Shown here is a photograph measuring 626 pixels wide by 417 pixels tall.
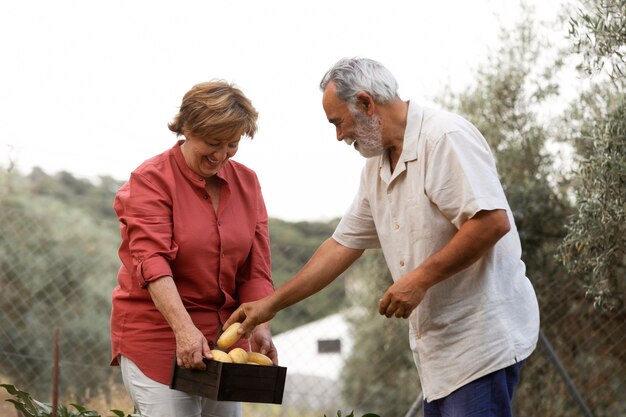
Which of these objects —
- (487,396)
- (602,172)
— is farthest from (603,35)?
Result: (487,396)

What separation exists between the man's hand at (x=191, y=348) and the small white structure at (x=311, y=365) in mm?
4445

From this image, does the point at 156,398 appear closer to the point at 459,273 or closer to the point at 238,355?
the point at 238,355

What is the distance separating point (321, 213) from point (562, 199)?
6054 millimetres

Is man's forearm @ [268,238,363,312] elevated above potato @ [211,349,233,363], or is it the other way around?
man's forearm @ [268,238,363,312]

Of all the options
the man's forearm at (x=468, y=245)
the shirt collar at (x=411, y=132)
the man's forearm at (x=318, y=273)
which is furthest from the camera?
the man's forearm at (x=318, y=273)

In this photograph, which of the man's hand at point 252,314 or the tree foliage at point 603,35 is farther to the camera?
the tree foliage at point 603,35

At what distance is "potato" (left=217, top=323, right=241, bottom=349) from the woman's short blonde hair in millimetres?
700

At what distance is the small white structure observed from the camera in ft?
25.8

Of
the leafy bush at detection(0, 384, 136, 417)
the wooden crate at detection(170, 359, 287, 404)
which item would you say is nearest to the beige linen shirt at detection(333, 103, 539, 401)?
the wooden crate at detection(170, 359, 287, 404)

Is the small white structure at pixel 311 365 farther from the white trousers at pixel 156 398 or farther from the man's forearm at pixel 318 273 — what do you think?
the white trousers at pixel 156 398

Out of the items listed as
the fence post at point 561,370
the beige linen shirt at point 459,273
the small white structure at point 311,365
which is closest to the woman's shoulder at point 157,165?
the beige linen shirt at point 459,273

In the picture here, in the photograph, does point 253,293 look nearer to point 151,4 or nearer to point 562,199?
point 562,199

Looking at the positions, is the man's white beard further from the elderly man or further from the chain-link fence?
the chain-link fence

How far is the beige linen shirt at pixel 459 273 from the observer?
3.16 m
